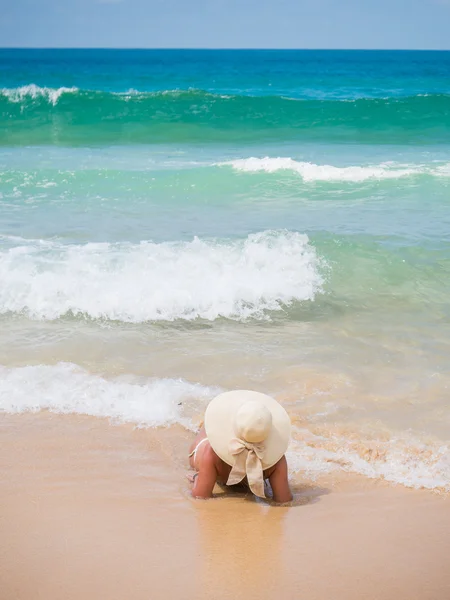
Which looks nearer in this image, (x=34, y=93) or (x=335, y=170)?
(x=335, y=170)

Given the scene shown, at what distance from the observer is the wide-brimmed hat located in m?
3.27

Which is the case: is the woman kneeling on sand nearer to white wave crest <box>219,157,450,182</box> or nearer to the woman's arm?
the woman's arm

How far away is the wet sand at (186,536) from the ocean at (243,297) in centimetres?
46

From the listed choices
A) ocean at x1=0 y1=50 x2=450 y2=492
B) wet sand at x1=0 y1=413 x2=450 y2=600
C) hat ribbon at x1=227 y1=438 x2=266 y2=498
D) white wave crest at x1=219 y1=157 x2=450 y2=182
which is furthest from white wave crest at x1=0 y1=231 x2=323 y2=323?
white wave crest at x1=219 y1=157 x2=450 y2=182

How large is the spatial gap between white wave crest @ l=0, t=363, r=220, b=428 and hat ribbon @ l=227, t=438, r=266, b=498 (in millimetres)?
1064

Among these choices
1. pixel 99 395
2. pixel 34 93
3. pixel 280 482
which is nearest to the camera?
pixel 280 482

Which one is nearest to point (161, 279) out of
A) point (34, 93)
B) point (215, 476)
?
point (215, 476)

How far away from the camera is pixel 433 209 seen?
34.0 feet

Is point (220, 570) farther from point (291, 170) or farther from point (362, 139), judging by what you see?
point (362, 139)

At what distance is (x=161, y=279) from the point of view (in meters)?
7.12

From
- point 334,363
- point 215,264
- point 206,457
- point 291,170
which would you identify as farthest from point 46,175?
point 206,457

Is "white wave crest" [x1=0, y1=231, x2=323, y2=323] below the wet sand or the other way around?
the other way around

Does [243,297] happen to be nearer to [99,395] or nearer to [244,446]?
[99,395]

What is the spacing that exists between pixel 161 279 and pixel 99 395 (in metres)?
2.49
